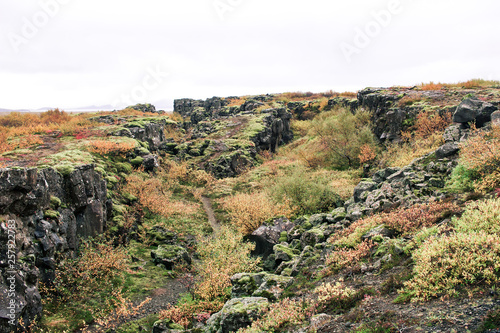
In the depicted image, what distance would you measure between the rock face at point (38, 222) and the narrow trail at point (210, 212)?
1107 centimetres

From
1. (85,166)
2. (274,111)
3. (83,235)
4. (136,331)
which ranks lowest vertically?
(136,331)

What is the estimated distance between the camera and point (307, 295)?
9.23m

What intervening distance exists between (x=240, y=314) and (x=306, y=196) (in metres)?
14.1

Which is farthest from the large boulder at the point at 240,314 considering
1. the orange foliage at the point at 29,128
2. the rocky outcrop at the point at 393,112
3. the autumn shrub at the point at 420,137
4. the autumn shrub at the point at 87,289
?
the rocky outcrop at the point at 393,112

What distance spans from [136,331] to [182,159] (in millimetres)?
33363

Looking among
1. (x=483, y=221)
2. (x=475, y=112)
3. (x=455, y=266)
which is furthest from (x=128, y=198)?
(x=475, y=112)

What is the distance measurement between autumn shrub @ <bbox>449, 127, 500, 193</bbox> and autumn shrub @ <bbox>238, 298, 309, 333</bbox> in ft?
26.9

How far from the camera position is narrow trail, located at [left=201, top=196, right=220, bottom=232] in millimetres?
26481

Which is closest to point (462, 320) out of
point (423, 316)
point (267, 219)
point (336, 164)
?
point (423, 316)

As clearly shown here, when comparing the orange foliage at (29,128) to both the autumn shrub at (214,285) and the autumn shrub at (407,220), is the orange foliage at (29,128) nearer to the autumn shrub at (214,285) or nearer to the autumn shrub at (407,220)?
the autumn shrub at (214,285)

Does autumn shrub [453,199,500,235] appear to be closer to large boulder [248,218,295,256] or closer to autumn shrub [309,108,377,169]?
large boulder [248,218,295,256]

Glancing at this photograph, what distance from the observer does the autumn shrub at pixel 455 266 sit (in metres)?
5.84

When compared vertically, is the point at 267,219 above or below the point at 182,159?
below

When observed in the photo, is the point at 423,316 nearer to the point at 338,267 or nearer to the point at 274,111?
the point at 338,267
